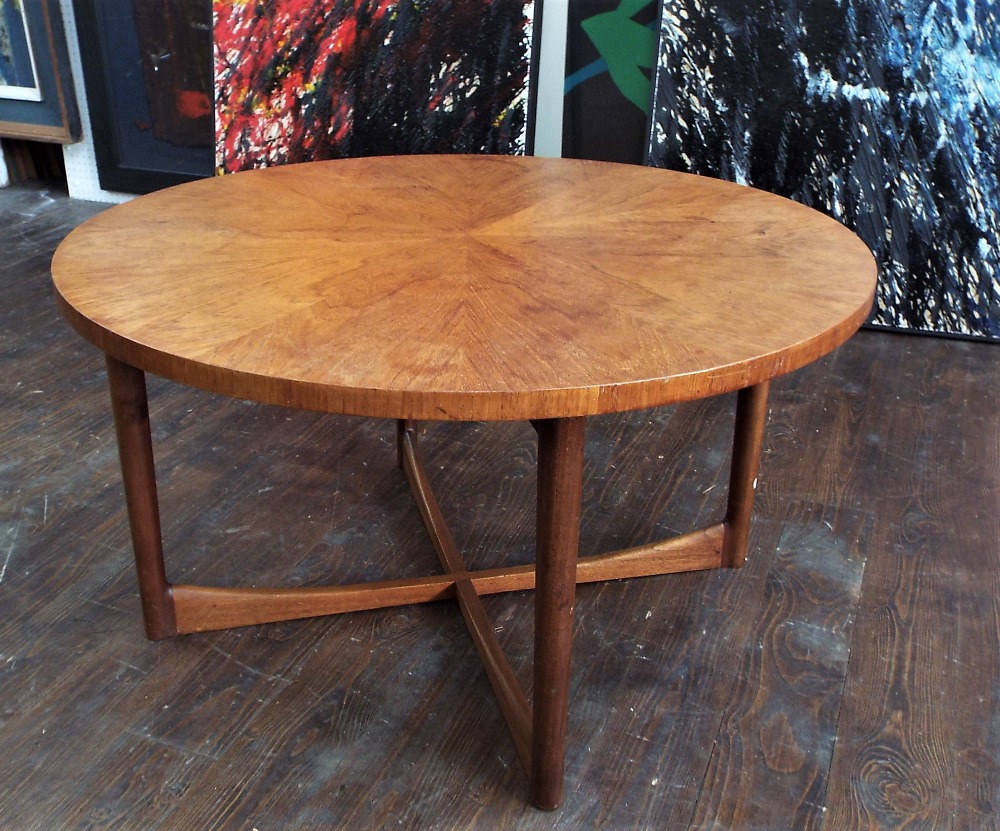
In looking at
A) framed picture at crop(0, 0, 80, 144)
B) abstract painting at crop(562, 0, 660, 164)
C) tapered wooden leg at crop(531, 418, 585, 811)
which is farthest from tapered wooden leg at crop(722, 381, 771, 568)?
framed picture at crop(0, 0, 80, 144)

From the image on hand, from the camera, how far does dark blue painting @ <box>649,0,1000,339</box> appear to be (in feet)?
8.20

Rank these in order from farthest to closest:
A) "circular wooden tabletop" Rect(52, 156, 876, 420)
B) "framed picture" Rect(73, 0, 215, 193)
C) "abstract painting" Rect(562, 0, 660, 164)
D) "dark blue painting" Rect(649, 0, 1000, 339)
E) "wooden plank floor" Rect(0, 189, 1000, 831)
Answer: "framed picture" Rect(73, 0, 215, 193), "abstract painting" Rect(562, 0, 660, 164), "dark blue painting" Rect(649, 0, 1000, 339), "wooden plank floor" Rect(0, 189, 1000, 831), "circular wooden tabletop" Rect(52, 156, 876, 420)

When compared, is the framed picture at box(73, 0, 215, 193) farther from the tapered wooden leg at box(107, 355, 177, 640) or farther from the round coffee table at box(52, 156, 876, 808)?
the tapered wooden leg at box(107, 355, 177, 640)

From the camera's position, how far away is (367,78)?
2961 mm

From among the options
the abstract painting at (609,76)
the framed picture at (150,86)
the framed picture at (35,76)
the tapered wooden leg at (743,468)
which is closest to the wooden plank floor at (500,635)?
the tapered wooden leg at (743,468)

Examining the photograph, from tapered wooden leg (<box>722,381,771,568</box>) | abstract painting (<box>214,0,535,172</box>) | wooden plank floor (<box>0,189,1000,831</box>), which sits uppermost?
abstract painting (<box>214,0,535,172</box>)

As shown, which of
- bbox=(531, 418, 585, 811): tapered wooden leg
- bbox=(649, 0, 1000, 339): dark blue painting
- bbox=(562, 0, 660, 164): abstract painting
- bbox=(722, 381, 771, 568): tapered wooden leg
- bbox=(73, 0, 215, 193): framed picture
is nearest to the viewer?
bbox=(531, 418, 585, 811): tapered wooden leg

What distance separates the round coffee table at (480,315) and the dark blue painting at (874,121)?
1.11 meters

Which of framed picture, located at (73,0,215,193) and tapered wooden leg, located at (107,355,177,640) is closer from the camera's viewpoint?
tapered wooden leg, located at (107,355,177,640)

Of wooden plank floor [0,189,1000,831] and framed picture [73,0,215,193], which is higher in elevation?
framed picture [73,0,215,193]

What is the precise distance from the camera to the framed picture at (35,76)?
Result: 343 centimetres

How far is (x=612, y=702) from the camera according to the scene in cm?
139

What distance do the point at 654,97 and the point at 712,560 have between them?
5.09 feet

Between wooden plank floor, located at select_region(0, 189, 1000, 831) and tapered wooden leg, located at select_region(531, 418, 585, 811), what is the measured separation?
7 centimetres
